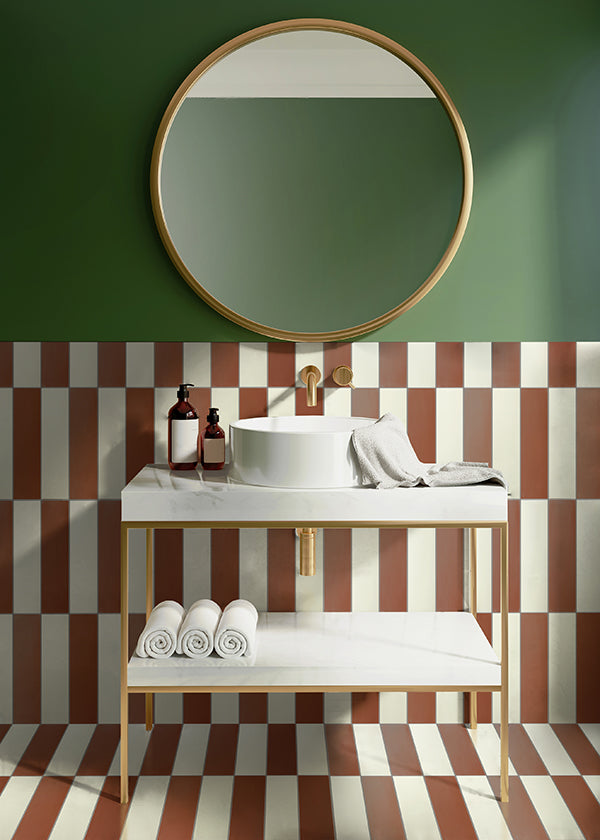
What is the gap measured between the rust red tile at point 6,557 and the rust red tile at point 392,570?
1121mm

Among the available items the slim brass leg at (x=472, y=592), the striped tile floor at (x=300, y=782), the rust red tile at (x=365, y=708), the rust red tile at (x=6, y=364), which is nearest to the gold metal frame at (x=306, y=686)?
the striped tile floor at (x=300, y=782)

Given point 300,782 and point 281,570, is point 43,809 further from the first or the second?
point 281,570

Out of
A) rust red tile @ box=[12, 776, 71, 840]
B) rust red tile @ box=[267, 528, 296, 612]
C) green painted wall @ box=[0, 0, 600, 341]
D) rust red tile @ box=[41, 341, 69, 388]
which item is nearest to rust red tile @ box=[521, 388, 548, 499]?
green painted wall @ box=[0, 0, 600, 341]

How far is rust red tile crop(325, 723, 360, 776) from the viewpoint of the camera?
204cm

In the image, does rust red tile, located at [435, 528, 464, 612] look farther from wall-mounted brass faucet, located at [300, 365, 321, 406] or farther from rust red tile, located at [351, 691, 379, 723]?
wall-mounted brass faucet, located at [300, 365, 321, 406]

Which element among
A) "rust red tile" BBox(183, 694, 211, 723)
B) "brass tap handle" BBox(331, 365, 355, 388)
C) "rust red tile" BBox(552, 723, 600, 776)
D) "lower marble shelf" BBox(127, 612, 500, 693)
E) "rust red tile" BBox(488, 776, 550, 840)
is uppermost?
"brass tap handle" BBox(331, 365, 355, 388)

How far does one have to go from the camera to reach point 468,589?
2.30 metres

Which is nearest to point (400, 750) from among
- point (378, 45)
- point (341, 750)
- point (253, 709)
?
point (341, 750)

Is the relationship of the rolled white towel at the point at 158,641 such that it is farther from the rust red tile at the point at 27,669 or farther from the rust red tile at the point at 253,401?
the rust red tile at the point at 253,401

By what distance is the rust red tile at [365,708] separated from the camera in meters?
2.30

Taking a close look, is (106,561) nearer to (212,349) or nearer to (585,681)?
(212,349)

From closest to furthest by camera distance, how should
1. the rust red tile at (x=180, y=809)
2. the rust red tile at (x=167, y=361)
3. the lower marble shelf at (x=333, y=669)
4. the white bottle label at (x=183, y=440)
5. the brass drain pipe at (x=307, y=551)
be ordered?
the rust red tile at (x=180, y=809) → the lower marble shelf at (x=333, y=669) → the white bottle label at (x=183, y=440) → the brass drain pipe at (x=307, y=551) → the rust red tile at (x=167, y=361)

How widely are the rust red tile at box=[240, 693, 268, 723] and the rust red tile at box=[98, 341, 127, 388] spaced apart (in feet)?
3.43

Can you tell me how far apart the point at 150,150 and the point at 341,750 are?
1.82 m
